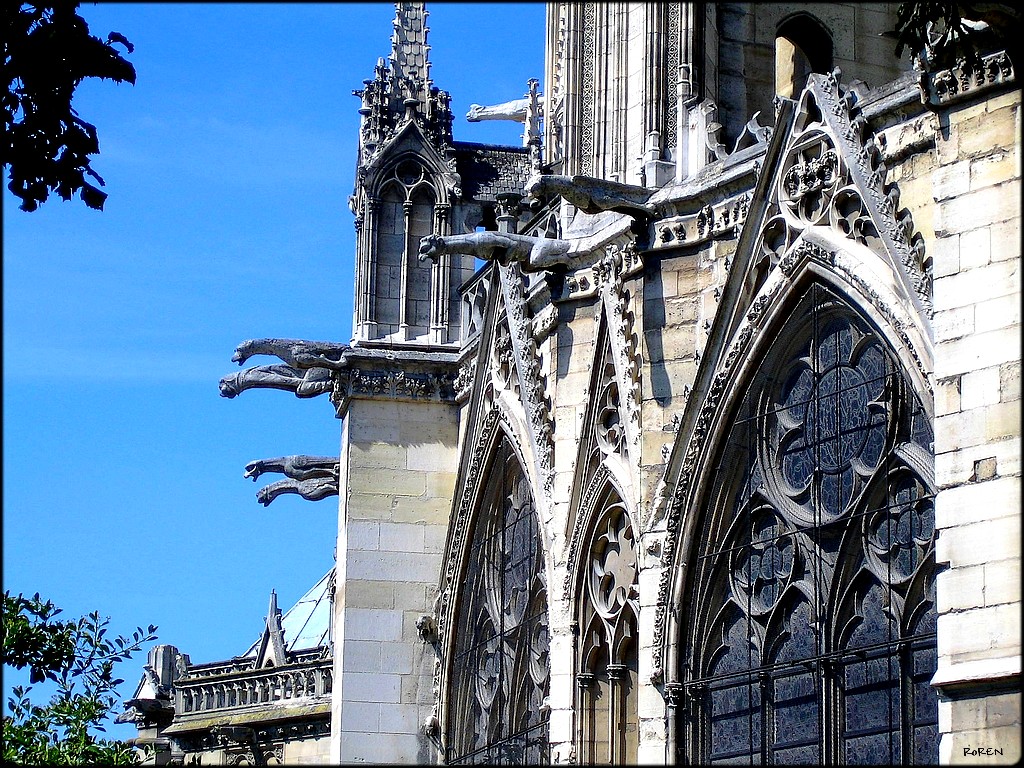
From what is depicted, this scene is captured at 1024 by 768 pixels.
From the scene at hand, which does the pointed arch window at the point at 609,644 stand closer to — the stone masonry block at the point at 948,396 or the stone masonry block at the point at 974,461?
the stone masonry block at the point at 948,396

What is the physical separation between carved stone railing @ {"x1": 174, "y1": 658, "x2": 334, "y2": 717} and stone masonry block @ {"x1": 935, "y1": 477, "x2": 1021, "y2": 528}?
17.5 meters

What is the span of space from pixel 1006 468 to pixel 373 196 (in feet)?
45.8

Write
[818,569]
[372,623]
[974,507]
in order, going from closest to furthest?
[974,507], [818,569], [372,623]

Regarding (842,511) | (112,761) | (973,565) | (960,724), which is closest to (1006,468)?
(973,565)

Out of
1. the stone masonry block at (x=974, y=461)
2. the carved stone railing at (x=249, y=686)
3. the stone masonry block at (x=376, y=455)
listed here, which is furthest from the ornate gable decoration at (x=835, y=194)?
the carved stone railing at (x=249, y=686)

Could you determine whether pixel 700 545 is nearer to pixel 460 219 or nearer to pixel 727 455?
pixel 727 455

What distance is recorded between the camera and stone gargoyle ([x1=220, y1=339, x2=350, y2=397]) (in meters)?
27.2

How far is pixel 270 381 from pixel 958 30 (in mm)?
13426

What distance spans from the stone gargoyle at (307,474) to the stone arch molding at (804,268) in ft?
28.8

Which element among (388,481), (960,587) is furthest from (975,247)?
(388,481)

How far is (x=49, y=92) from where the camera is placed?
56.4ft

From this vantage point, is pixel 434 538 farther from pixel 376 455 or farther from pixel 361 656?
pixel 361 656

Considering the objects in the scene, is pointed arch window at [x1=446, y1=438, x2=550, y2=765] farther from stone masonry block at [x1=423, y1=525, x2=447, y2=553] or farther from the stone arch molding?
the stone arch molding

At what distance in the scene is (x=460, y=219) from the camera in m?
28.0
